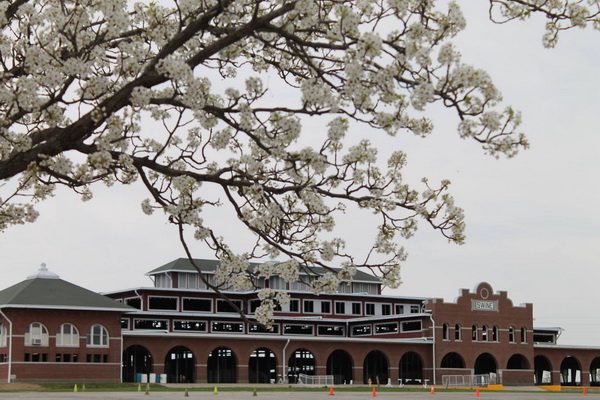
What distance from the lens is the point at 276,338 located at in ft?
218

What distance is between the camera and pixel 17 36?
12.4 m

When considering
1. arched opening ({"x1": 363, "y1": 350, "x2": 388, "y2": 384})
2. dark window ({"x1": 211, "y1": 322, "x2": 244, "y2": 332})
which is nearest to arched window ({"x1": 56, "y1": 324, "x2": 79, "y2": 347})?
dark window ({"x1": 211, "y1": 322, "x2": 244, "y2": 332})

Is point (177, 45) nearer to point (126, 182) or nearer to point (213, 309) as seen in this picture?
point (126, 182)

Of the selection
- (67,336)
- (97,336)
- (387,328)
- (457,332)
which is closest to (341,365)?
(387,328)

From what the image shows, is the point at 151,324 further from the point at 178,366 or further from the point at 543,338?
the point at 543,338

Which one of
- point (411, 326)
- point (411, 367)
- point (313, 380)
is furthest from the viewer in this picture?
point (411, 326)

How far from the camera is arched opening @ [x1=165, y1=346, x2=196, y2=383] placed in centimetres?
6800

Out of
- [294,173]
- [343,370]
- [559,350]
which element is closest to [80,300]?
[343,370]

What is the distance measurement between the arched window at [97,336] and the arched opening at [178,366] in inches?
372

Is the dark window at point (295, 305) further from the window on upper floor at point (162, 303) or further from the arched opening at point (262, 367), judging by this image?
the window on upper floor at point (162, 303)

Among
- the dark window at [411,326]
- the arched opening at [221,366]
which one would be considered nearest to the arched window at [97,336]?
the arched opening at [221,366]

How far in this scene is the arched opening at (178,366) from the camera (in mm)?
68000

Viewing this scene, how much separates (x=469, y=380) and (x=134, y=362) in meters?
27.0

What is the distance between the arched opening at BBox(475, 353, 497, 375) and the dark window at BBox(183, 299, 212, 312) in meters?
24.3
